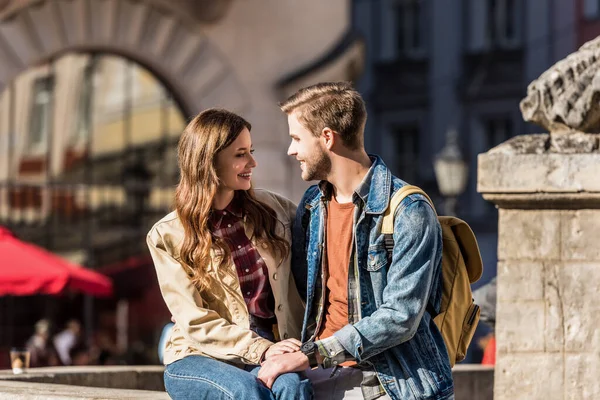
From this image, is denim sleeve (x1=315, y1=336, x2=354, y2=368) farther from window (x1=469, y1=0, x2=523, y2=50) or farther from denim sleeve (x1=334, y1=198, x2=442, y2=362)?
window (x1=469, y1=0, x2=523, y2=50)

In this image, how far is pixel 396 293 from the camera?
180 inches

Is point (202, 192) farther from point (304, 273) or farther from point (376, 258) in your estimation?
point (376, 258)

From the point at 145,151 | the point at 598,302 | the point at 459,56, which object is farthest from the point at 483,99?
the point at 598,302

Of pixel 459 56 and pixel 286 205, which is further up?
pixel 459 56

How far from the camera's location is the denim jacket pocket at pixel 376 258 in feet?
15.5

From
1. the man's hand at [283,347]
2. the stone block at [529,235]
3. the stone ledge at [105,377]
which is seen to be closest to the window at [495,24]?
the stone ledge at [105,377]

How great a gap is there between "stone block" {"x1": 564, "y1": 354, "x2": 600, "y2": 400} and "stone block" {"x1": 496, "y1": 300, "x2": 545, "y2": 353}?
0.16m

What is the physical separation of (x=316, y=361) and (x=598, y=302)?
1698 millimetres

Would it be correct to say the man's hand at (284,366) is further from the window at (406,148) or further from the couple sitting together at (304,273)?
the window at (406,148)

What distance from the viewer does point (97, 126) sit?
23.2 m

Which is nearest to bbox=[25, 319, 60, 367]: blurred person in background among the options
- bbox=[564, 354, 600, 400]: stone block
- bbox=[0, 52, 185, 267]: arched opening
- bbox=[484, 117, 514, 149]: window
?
bbox=[0, 52, 185, 267]: arched opening

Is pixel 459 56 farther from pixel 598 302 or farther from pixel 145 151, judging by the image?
pixel 598 302

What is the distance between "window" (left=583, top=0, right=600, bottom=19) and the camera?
3216 centimetres

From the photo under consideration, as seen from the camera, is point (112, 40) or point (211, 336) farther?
point (112, 40)
